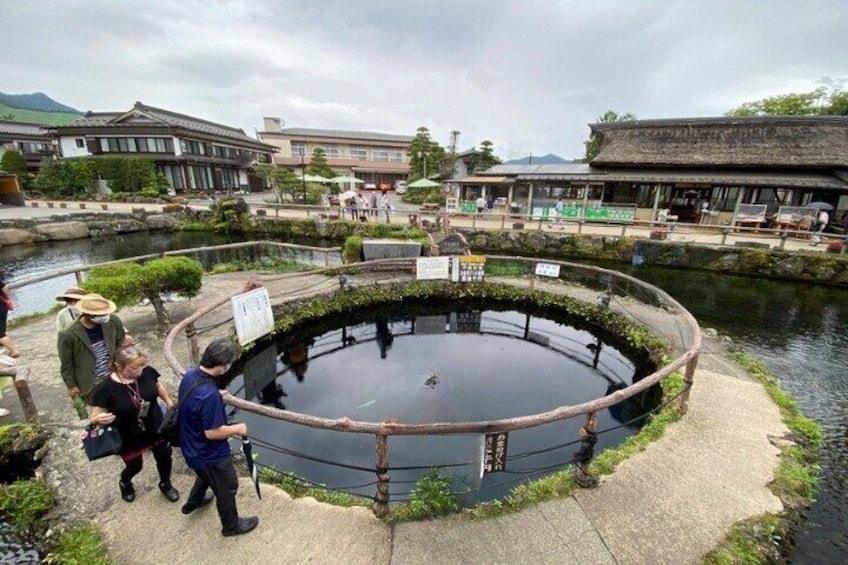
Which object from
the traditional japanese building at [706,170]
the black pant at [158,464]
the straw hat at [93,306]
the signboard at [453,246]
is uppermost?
the traditional japanese building at [706,170]

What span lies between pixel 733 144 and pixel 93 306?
2965cm

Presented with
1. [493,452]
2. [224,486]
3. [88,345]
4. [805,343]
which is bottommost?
[805,343]

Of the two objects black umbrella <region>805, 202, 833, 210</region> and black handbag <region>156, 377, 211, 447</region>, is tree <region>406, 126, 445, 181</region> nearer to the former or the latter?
black umbrella <region>805, 202, 833, 210</region>

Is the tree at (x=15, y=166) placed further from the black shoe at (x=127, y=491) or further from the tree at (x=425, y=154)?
the black shoe at (x=127, y=491)

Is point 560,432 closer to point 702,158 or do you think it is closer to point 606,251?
point 606,251

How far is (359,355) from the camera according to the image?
28.1 feet

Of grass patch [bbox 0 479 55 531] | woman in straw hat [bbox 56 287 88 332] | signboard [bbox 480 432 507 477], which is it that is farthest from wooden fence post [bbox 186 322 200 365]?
signboard [bbox 480 432 507 477]

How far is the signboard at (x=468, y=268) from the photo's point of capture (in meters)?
11.4

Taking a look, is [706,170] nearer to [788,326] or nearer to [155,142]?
[788,326]

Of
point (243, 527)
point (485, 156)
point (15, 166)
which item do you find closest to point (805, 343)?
point (243, 527)

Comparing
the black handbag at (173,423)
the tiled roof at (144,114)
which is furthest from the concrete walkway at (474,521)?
the tiled roof at (144,114)

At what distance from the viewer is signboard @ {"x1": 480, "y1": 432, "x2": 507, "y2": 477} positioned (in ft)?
12.6

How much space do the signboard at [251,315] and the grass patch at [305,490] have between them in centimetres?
341

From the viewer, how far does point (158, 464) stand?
3.74 metres
